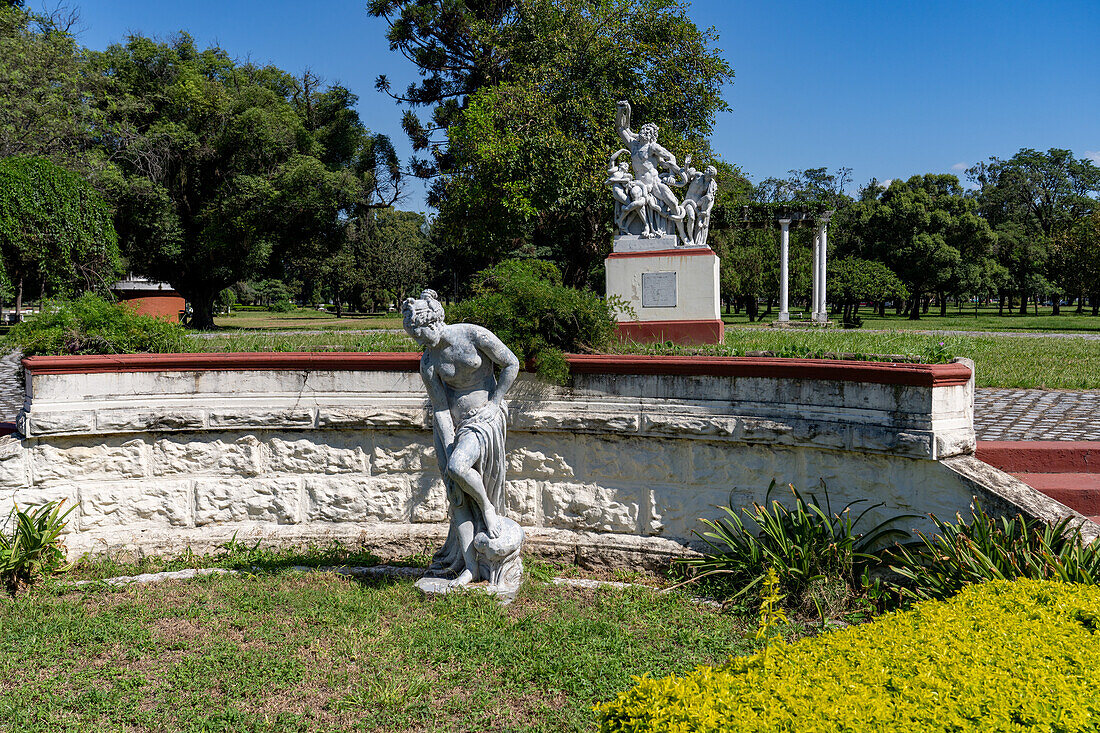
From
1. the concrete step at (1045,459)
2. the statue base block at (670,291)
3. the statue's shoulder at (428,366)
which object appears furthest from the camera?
the statue base block at (670,291)

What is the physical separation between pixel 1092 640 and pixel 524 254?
28.5 metres

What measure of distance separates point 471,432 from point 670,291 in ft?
24.4

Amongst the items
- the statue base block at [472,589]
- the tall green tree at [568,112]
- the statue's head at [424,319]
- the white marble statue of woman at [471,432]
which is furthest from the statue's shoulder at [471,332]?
the tall green tree at [568,112]

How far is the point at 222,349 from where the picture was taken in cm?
784

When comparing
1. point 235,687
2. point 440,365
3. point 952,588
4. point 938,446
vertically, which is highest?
point 440,365

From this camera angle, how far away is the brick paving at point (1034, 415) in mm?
6688

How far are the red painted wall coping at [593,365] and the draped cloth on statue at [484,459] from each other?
3.71ft

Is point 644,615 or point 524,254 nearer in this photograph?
point 644,615

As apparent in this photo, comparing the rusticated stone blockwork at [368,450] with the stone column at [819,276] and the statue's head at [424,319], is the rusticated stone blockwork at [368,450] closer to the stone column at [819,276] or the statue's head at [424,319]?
the statue's head at [424,319]

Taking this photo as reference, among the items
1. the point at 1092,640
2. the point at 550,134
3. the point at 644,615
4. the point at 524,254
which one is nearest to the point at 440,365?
the point at 644,615

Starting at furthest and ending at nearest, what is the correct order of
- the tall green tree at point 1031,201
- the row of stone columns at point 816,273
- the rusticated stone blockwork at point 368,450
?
the tall green tree at point 1031,201 → the row of stone columns at point 816,273 → the rusticated stone blockwork at point 368,450

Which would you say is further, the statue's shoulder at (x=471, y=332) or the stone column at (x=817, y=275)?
the stone column at (x=817, y=275)

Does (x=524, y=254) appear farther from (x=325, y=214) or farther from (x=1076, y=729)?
(x=1076, y=729)

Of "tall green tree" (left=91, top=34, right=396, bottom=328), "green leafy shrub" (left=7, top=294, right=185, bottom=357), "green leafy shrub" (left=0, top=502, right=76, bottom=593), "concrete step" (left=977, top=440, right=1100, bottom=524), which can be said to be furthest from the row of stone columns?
"green leafy shrub" (left=0, top=502, right=76, bottom=593)
